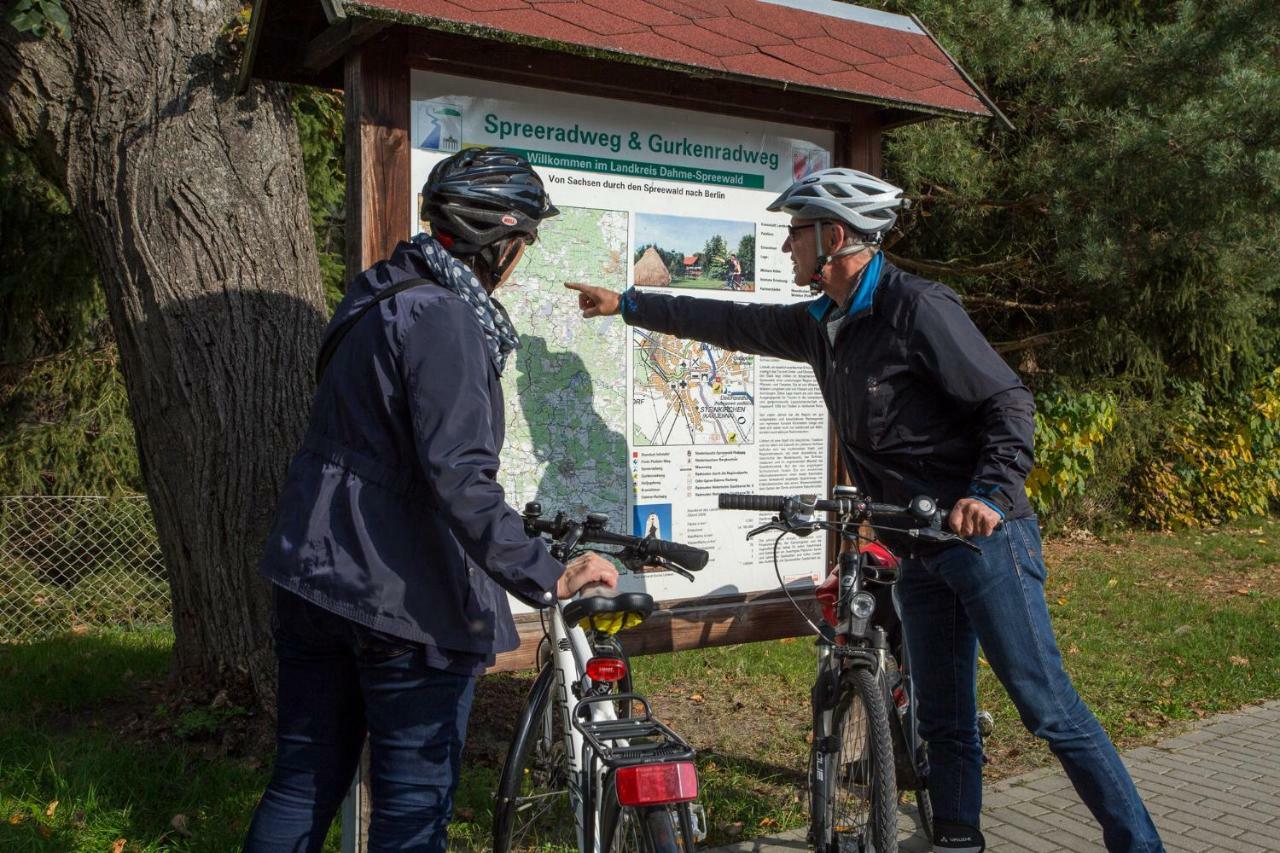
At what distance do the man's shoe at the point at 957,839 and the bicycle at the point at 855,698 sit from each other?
21 cm

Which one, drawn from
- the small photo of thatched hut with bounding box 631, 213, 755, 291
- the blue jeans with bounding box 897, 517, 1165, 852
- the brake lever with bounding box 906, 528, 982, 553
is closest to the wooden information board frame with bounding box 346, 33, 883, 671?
the small photo of thatched hut with bounding box 631, 213, 755, 291

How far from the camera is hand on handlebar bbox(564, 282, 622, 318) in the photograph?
12.9 ft

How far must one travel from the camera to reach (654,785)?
8.00 ft

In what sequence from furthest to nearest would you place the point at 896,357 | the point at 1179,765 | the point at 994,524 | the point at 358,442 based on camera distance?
the point at 1179,765, the point at 896,357, the point at 994,524, the point at 358,442

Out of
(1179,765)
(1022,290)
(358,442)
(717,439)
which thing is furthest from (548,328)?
(1022,290)

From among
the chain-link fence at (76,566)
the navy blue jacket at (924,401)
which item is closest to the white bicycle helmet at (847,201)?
A: the navy blue jacket at (924,401)

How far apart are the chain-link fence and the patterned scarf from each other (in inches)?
209

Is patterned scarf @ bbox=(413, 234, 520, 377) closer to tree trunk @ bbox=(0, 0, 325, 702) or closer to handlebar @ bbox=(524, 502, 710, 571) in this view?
handlebar @ bbox=(524, 502, 710, 571)

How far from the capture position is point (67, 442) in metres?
7.56

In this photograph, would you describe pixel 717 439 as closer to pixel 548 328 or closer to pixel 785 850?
pixel 548 328

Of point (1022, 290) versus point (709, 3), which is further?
point (1022, 290)

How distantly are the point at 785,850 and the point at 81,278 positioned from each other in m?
5.74

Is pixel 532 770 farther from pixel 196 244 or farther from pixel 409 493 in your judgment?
pixel 196 244

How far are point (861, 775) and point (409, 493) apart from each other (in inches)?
70.3
